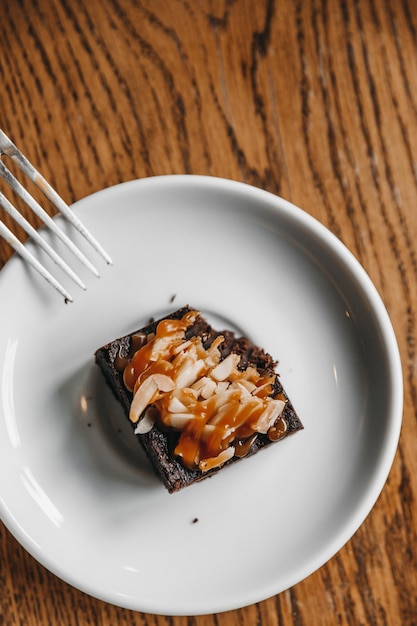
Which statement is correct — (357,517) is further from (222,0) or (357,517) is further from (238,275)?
(222,0)

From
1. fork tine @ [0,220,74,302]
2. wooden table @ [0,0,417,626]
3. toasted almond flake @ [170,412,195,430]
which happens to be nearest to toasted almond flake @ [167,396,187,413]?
toasted almond flake @ [170,412,195,430]

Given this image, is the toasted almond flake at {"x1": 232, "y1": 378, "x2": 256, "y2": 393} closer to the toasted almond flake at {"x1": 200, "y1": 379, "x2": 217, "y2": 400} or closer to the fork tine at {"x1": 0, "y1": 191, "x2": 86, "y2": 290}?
the toasted almond flake at {"x1": 200, "y1": 379, "x2": 217, "y2": 400}

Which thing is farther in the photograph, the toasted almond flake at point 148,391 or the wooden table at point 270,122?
the wooden table at point 270,122

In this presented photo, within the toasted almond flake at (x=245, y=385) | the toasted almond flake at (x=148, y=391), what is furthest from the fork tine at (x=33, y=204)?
the toasted almond flake at (x=245, y=385)

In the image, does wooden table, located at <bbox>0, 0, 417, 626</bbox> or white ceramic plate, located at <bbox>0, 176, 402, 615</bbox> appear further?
wooden table, located at <bbox>0, 0, 417, 626</bbox>

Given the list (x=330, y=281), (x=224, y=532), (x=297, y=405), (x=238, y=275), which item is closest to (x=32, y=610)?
(x=224, y=532)

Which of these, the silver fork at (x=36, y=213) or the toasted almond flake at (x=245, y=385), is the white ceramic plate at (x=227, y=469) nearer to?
the silver fork at (x=36, y=213)
